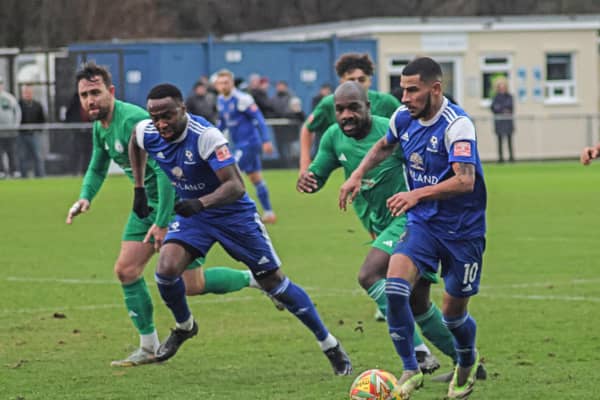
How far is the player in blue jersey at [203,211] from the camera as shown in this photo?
28.2 ft

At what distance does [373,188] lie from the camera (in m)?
9.30

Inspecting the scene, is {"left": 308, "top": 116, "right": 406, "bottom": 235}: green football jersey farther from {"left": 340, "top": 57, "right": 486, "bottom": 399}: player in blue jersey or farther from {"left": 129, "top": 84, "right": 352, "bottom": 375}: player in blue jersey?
{"left": 340, "top": 57, "right": 486, "bottom": 399}: player in blue jersey

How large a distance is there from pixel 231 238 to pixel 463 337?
171cm

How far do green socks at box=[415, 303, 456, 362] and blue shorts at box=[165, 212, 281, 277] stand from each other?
106cm

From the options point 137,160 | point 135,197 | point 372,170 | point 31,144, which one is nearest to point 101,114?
point 137,160

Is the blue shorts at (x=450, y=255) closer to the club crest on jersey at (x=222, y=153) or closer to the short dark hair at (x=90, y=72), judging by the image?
the club crest on jersey at (x=222, y=153)

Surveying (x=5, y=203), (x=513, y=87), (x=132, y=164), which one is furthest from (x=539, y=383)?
(x=513, y=87)

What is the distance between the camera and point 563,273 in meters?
14.1

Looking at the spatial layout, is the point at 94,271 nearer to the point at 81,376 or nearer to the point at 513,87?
the point at 81,376

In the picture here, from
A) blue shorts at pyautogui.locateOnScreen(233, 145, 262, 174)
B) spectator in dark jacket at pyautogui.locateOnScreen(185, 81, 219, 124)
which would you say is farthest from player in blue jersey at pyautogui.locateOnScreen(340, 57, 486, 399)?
spectator in dark jacket at pyautogui.locateOnScreen(185, 81, 219, 124)

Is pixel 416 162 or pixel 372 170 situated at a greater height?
pixel 416 162

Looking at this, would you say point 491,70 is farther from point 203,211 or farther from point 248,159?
point 203,211

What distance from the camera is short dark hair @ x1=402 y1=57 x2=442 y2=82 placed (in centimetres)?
775

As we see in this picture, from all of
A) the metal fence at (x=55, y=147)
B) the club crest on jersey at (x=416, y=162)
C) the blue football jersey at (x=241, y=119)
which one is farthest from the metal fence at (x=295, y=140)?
the club crest on jersey at (x=416, y=162)
